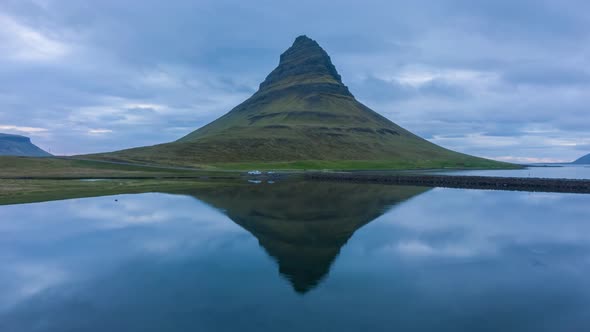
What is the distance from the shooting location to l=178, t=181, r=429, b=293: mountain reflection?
89.3 ft

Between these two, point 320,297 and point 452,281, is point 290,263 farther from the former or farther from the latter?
point 452,281

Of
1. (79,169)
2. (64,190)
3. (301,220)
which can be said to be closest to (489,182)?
(301,220)

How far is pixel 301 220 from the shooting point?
43.6 metres

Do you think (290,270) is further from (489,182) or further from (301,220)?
(489,182)

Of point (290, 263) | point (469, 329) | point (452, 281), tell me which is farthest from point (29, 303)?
point (452, 281)

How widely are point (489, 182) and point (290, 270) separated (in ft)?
288

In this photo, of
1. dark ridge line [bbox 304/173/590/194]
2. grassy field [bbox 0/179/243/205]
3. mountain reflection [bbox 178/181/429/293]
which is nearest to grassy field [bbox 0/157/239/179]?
grassy field [bbox 0/179/243/205]

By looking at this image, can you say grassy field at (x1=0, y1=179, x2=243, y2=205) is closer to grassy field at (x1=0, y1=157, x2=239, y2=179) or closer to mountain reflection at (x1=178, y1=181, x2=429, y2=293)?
mountain reflection at (x1=178, y1=181, x2=429, y2=293)

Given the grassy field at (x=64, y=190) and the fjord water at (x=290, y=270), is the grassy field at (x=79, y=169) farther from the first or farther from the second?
the fjord water at (x=290, y=270)

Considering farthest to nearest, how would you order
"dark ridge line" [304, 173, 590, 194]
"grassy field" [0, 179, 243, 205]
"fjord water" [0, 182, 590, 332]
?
"dark ridge line" [304, 173, 590, 194], "grassy field" [0, 179, 243, 205], "fjord water" [0, 182, 590, 332]

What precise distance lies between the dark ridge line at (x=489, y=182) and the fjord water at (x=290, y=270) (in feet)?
141

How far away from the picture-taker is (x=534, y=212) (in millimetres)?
53438

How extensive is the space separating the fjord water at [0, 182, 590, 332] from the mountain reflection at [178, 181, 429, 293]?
0.79 ft

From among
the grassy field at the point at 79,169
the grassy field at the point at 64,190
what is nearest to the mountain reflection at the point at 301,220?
the grassy field at the point at 64,190
